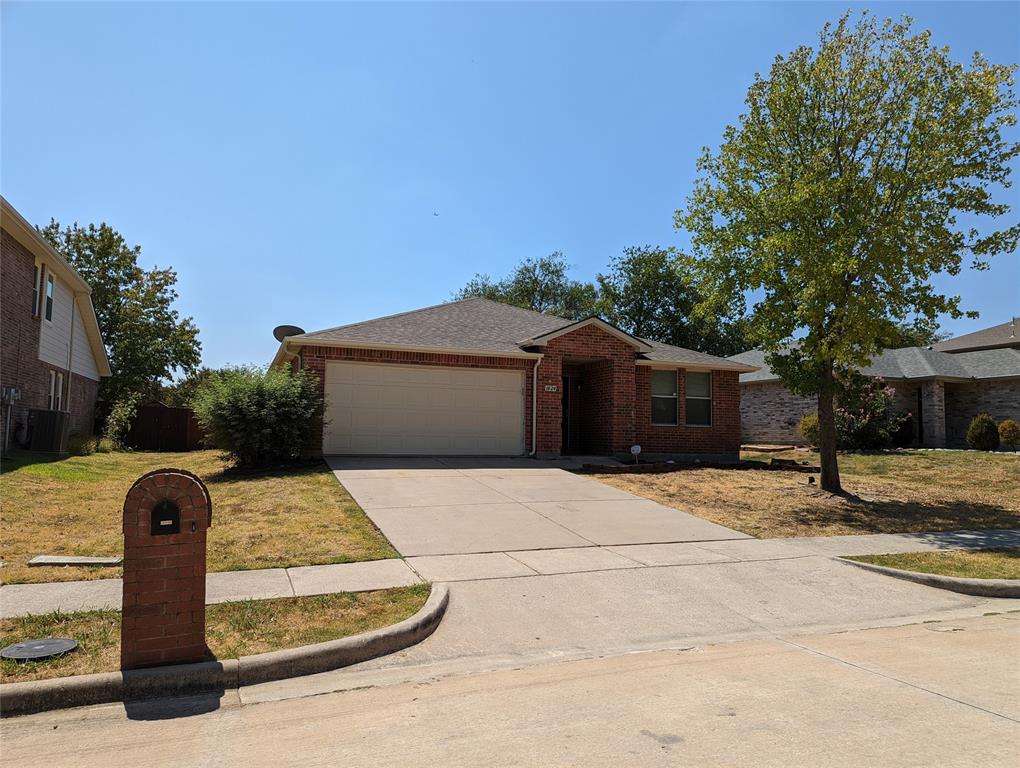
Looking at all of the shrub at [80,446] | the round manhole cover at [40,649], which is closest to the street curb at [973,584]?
the round manhole cover at [40,649]

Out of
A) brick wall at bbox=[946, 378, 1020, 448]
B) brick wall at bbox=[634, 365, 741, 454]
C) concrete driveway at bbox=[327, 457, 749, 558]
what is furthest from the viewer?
brick wall at bbox=[946, 378, 1020, 448]

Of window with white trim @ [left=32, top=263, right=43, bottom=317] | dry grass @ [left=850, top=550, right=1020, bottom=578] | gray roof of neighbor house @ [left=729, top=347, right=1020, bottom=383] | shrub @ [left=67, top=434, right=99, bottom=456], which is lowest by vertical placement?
dry grass @ [left=850, top=550, right=1020, bottom=578]

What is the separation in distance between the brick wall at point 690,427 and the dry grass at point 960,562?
33.9 ft

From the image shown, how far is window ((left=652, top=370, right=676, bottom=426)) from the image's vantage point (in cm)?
2001

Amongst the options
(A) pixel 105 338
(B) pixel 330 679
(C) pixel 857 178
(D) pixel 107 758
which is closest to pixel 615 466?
(C) pixel 857 178

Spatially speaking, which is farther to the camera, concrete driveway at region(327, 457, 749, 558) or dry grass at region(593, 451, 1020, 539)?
dry grass at region(593, 451, 1020, 539)

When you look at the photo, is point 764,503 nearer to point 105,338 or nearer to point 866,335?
point 866,335

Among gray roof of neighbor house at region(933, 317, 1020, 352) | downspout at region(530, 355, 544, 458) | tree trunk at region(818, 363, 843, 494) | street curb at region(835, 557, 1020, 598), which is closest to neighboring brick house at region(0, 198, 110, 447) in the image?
downspout at region(530, 355, 544, 458)

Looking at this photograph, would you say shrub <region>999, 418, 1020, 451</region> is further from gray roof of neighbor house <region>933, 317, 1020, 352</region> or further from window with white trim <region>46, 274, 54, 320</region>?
window with white trim <region>46, 274, 54, 320</region>

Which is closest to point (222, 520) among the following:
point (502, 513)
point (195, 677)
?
point (502, 513)

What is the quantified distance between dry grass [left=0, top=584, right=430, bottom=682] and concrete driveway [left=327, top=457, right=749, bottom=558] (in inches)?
78.0

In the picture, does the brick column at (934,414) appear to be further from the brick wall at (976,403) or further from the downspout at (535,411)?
the downspout at (535,411)

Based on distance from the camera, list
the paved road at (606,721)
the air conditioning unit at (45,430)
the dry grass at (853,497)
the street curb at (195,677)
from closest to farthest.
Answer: the paved road at (606,721) → the street curb at (195,677) → the dry grass at (853,497) → the air conditioning unit at (45,430)

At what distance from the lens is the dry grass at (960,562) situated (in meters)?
8.33
